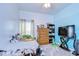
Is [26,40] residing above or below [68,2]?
below

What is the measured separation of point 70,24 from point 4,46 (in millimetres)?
910

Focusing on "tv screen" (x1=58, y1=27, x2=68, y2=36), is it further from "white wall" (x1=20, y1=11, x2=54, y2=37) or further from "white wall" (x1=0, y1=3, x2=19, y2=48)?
"white wall" (x1=0, y1=3, x2=19, y2=48)

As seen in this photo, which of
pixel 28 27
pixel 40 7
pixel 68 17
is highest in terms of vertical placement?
pixel 40 7

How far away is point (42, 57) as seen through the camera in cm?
157

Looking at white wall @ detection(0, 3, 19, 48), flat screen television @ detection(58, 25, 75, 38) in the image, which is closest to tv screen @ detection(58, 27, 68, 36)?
flat screen television @ detection(58, 25, 75, 38)

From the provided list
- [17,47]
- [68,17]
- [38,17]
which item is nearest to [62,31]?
[68,17]

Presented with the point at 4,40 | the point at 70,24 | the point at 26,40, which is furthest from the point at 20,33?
the point at 70,24

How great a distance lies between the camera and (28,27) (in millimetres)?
1592

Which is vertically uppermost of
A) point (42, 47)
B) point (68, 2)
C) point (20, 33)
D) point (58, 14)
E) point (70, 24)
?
point (68, 2)

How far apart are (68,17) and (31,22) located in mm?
492

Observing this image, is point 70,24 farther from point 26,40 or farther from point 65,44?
point 26,40

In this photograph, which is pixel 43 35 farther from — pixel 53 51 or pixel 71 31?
pixel 71 31

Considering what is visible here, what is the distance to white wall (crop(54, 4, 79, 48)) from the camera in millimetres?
1496

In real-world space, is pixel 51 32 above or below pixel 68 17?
below
